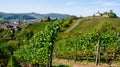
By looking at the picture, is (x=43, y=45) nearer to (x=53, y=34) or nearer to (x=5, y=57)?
(x=53, y=34)

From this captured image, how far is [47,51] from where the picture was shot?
54.0 metres

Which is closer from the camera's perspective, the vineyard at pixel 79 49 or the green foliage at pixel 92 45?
the vineyard at pixel 79 49

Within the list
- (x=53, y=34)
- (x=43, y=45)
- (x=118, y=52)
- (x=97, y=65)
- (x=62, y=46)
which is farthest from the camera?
(x=62, y=46)

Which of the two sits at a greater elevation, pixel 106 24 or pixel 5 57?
pixel 106 24

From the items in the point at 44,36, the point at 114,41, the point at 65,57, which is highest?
the point at 44,36

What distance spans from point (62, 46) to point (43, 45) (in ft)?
165

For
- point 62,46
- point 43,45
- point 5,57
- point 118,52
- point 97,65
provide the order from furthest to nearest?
point 62,46, point 118,52, point 5,57, point 97,65, point 43,45

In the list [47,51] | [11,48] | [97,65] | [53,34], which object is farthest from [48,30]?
[11,48]

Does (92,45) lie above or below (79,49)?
above

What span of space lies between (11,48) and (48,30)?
256 ft

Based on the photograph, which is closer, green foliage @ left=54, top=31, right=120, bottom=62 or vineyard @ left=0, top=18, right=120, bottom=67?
vineyard @ left=0, top=18, right=120, bottom=67

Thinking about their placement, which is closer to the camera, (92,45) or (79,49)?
(92,45)

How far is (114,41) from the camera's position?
91375 millimetres

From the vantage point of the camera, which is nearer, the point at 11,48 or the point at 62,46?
the point at 62,46
